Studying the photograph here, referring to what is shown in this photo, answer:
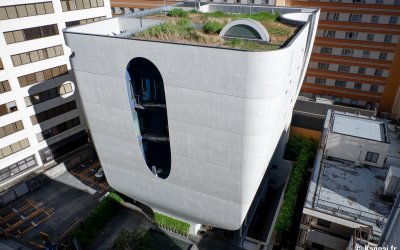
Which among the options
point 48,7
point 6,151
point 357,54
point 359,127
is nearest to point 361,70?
point 357,54

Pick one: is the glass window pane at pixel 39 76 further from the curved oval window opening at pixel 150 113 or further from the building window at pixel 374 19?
the building window at pixel 374 19

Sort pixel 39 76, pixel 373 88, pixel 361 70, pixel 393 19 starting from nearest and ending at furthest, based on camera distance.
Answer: pixel 39 76
pixel 393 19
pixel 361 70
pixel 373 88

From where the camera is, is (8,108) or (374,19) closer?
(8,108)

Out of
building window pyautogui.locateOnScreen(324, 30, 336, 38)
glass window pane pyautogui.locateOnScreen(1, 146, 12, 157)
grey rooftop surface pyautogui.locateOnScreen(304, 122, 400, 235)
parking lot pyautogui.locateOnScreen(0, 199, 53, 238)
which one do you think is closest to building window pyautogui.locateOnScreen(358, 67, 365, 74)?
building window pyautogui.locateOnScreen(324, 30, 336, 38)

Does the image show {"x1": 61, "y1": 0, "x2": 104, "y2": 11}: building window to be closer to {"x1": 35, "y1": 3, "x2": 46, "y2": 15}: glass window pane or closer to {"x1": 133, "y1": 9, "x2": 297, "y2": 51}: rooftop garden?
{"x1": 35, "y1": 3, "x2": 46, "y2": 15}: glass window pane

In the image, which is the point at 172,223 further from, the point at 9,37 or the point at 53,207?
the point at 9,37

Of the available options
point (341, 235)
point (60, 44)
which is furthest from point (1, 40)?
point (341, 235)

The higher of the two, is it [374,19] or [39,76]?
[374,19]

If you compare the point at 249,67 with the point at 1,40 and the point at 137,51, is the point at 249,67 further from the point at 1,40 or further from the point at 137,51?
the point at 1,40
